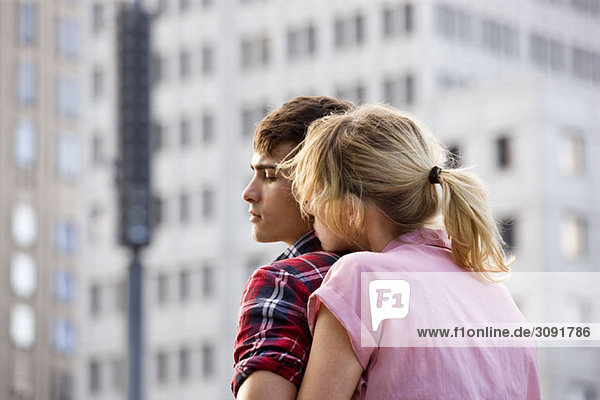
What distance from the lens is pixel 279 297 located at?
12.6ft

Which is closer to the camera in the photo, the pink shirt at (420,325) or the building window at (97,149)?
the pink shirt at (420,325)

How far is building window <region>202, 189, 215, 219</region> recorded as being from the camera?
6053 centimetres

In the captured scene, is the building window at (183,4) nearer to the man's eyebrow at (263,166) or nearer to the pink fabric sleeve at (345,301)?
the man's eyebrow at (263,166)

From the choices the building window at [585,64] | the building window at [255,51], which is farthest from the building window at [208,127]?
the building window at [585,64]

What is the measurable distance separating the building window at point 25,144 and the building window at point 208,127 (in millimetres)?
17105

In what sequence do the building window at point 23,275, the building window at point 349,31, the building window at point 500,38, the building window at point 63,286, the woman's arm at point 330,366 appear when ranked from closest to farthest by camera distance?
the woman's arm at point 330,366 → the building window at point 500,38 → the building window at point 349,31 → the building window at point 23,275 → the building window at point 63,286

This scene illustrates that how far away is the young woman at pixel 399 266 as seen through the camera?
11.8ft

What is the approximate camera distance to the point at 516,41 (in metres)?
58.6

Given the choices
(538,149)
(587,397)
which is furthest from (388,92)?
(587,397)

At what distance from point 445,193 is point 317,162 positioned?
13.3 inches

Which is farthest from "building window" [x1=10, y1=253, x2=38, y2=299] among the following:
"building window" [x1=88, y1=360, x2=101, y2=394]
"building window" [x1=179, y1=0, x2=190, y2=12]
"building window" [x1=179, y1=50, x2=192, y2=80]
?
"building window" [x1=179, y1=0, x2=190, y2=12]

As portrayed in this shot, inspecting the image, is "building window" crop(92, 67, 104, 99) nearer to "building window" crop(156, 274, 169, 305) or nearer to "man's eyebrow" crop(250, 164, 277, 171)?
"building window" crop(156, 274, 169, 305)

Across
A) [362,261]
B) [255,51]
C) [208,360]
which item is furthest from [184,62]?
[362,261]

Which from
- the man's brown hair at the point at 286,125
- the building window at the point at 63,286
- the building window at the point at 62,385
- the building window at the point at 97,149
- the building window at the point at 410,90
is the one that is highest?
the building window at the point at 410,90
